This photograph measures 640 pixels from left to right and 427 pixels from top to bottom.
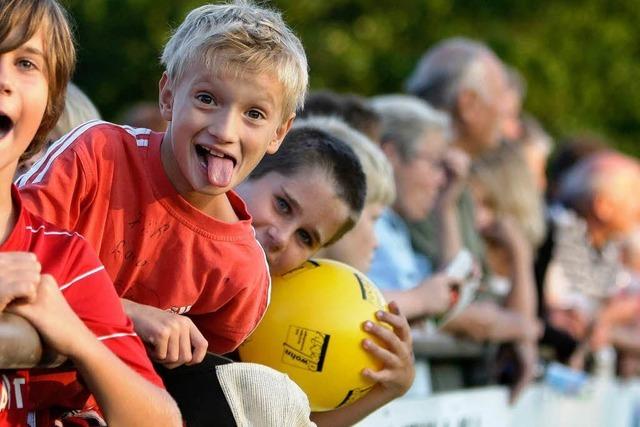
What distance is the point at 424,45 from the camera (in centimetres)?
1553

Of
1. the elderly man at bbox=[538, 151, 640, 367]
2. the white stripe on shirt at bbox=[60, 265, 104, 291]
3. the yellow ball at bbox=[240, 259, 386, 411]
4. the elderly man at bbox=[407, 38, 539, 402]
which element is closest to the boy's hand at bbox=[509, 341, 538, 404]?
the elderly man at bbox=[407, 38, 539, 402]

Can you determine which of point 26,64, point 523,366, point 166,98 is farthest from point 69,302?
point 523,366

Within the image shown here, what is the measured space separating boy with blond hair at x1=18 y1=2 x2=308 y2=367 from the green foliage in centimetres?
771

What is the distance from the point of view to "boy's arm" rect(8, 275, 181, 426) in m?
2.52

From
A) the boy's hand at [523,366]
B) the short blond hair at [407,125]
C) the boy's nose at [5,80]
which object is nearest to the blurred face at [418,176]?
the short blond hair at [407,125]

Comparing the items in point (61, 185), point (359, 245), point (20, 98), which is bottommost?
point (359, 245)

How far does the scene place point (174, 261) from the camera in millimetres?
3383

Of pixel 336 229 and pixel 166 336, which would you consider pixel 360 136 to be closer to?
pixel 336 229

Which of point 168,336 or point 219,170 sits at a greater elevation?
point 219,170

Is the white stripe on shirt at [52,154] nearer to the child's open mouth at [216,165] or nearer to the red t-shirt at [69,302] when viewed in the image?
the child's open mouth at [216,165]

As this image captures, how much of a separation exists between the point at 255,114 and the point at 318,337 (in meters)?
0.85

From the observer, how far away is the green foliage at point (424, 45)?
496 inches

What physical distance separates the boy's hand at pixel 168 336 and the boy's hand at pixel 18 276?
59 centimetres

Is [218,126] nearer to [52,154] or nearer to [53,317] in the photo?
[52,154]
